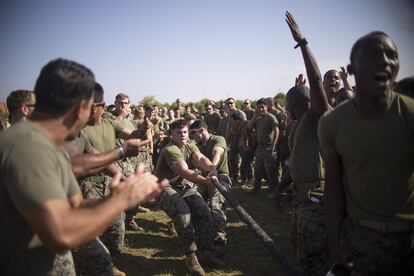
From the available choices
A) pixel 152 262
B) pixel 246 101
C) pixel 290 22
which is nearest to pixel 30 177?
pixel 290 22

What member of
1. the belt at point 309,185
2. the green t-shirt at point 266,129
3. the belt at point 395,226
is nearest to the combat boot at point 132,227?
the green t-shirt at point 266,129

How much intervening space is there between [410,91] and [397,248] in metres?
1.50

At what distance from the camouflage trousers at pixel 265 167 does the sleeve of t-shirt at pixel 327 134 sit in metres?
6.87

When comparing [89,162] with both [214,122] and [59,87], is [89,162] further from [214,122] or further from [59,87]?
[214,122]

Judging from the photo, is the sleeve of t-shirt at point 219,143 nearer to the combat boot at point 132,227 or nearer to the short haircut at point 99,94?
the combat boot at point 132,227

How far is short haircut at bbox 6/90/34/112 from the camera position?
3.92m

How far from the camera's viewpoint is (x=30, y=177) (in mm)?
1597

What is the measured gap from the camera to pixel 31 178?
5.24 feet

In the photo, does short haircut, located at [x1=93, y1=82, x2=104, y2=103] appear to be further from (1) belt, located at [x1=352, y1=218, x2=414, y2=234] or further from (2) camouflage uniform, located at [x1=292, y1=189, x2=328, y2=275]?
(1) belt, located at [x1=352, y1=218, x2=414, y2=234]

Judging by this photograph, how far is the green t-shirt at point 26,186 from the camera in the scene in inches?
62.8

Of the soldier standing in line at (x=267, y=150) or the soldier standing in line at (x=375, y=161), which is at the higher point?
the soldier standing in line at (x=375, y=161)

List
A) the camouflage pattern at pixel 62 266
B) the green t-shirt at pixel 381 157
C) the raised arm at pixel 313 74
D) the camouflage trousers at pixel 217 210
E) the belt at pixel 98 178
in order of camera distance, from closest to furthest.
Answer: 1. the green t-shirt at pixel 381 157
2. the camouflage pattern at pixel 62 266
3. the raised arm at pixel 313 74
4. the belt at pixel 98 178
5. the camouflage trousers at pixel 217 210

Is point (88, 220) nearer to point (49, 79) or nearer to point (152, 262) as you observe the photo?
point (49, 79)

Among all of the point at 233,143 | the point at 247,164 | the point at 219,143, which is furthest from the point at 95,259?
the point at 233,143
